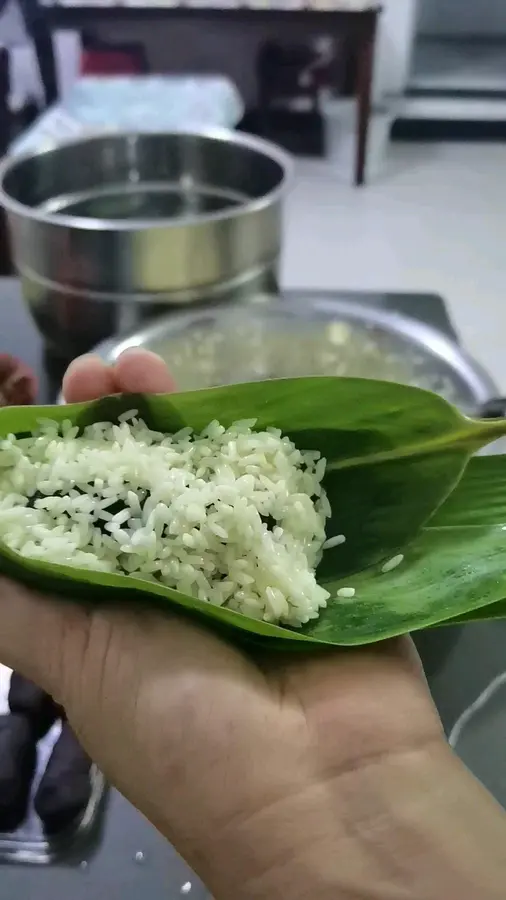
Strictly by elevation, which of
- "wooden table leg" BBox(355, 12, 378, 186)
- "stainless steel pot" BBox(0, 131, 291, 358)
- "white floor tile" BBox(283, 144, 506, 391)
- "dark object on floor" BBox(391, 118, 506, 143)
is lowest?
"white floor tile" BBox(283, 144, 506, 391)

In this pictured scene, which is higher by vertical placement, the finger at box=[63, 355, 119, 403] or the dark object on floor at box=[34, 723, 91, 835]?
the finger at box=[63, 355, 119, 403]

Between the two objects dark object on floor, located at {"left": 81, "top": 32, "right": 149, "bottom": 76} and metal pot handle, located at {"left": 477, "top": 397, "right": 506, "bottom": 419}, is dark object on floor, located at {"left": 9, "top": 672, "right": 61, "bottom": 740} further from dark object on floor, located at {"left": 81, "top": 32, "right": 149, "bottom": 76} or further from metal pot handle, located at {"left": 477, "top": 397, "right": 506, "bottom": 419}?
dark object on floor, located at {"left": 81, "top": 32, "right": 149, "bottom": 76}

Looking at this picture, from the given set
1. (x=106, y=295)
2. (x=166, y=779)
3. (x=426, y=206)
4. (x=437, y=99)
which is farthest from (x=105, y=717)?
(x=437, y=99)

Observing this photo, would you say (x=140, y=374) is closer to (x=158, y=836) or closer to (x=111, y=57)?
(x=158, y=836)

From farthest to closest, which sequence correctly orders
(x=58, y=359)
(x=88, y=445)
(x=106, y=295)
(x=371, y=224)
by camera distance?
(x=371, y=224), (x=58, y=359), (x=106, y=295), (x=88, y=445)

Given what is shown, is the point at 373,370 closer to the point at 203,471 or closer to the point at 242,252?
the point at 242,252

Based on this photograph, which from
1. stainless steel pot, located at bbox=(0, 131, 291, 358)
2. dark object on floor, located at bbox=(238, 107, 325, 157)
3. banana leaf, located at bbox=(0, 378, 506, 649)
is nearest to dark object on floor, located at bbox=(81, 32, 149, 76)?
dark object on floor, located at bbox=(238, 107, 325, 157)

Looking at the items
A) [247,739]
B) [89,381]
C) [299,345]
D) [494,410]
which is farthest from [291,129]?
[247,739]
